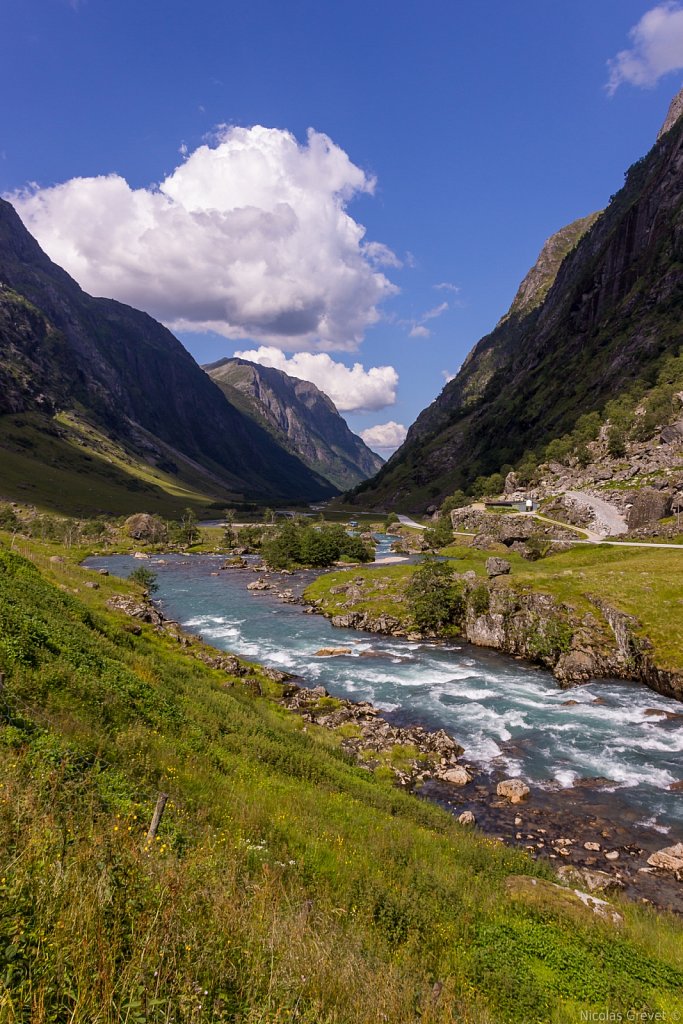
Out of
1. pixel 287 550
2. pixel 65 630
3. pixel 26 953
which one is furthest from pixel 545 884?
pixel 287 550

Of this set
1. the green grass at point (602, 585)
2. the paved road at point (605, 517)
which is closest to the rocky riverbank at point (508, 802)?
the green grass at point (602, 585)

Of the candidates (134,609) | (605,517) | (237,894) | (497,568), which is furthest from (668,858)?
(605,517)

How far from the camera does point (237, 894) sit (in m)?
8.68

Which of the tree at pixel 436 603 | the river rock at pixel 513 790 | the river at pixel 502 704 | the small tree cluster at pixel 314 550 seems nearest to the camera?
the river rock at pixel 513 790

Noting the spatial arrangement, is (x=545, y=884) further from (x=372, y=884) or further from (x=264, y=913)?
(x=264, y=913)

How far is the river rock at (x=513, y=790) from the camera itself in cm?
2655

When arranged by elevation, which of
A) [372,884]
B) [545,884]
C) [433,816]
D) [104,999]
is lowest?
[433,816]

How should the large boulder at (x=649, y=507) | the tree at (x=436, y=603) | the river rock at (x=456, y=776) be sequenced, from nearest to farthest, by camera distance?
the river rock at (x=456, y=776)
the tree at (x=436, y=603)
the large boulder at (x=649, y=507)

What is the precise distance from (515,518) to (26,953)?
116089 millimetres

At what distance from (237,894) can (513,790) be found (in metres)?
23.2

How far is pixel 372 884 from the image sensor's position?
12.1 meters

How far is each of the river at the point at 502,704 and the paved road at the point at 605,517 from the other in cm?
5046

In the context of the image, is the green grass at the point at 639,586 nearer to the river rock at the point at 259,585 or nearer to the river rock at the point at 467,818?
the river rock at the point at 467,818

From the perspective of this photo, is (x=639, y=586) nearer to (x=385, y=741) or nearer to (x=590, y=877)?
(x=385, y=741)
